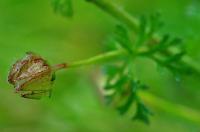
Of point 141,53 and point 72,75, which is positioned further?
point 72,75

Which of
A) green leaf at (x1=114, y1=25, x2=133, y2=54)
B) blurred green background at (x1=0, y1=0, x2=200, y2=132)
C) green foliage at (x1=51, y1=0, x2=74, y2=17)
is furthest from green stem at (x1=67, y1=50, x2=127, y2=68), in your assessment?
blurred green background at (x1=0, y1=0, x2=200, y2=132)

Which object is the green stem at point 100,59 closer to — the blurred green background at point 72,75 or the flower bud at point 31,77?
the flower bud at point 31,77

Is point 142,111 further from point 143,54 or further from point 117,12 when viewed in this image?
point 117,12

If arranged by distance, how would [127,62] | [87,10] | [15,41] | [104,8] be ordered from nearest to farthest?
1. [104,8]
2. [127,62]
3. [15,41]
4. [87,10]

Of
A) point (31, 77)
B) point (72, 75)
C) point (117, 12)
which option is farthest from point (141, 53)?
point (72, 75)

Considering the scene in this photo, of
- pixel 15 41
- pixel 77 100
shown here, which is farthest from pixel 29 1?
pixel 77 100

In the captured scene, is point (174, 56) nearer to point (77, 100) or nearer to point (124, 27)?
point (124, 27)
